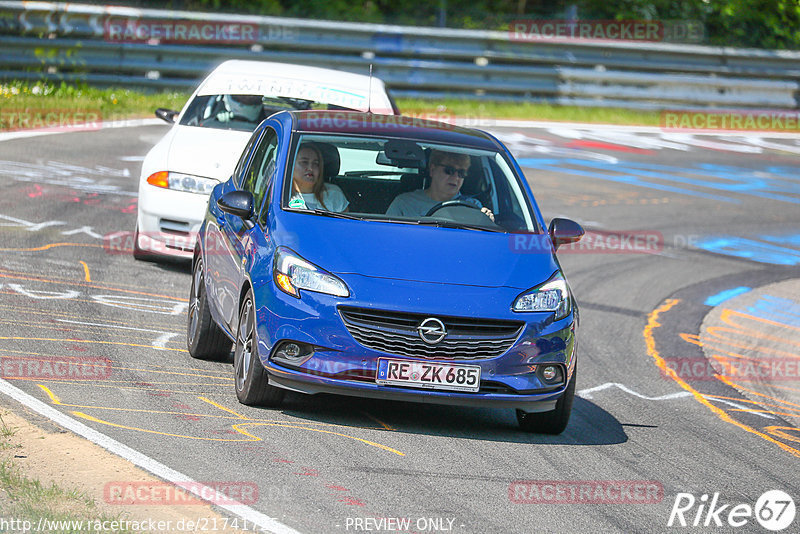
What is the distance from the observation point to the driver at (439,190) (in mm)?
7863

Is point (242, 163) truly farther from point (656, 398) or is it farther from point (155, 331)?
point (656, 398)

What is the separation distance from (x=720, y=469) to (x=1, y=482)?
3783 mm

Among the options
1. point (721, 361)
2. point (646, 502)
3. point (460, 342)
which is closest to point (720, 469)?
point (646, 502)

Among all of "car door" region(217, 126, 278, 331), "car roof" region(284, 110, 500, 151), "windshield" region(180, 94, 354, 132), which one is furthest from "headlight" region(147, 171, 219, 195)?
"car roof" region(284, 110, 500, 151)

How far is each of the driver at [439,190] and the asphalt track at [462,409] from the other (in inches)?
30.6

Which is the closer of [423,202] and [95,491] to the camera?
[95,491]

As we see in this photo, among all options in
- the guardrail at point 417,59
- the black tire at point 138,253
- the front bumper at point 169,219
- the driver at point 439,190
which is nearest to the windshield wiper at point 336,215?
the driver at point 439,190

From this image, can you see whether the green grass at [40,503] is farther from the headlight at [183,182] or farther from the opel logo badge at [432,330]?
the headlight at [183,182]

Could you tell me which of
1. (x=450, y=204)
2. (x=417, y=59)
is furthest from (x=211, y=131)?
(x=417, y=59)

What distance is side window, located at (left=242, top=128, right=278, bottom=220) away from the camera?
7.88 m

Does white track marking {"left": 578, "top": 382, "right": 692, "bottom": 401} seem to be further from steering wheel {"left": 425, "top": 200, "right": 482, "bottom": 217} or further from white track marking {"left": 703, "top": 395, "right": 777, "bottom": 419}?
steering wheel {"left": 425, "top": 200, "right": 482, "bottom": 217}

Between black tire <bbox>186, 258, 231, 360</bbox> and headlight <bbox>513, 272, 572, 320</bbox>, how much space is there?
2.24 m

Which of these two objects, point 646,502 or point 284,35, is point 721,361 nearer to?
point 646,502

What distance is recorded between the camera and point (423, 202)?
26.1 feet
